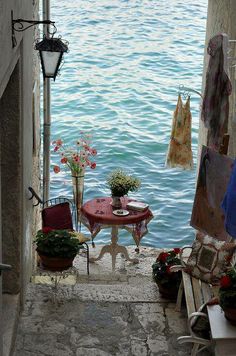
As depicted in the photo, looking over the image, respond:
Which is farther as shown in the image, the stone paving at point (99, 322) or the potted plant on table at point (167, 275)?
the potted plant on table at point (167, 275)

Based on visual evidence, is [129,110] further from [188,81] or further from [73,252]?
[73,252]

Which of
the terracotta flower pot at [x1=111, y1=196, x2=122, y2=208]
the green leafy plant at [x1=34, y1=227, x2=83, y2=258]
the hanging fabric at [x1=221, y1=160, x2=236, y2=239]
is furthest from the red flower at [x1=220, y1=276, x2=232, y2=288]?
the terracotta flower pot at [x1=111, y1=196, x2=122, y2=208]

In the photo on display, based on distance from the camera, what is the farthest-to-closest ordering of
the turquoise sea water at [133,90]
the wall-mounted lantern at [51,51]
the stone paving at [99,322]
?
the turquoise sea water at [133,90], the wall-mounted lantern at [51,51], the stone paving at [99,322]

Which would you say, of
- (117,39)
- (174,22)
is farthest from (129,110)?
(174,22)

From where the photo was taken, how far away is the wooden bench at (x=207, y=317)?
643cm

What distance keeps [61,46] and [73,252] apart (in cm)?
213

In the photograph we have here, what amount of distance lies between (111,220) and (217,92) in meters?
2.94

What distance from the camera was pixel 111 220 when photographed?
33.2ft

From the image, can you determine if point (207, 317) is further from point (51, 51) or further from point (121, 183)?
point (121, 183)

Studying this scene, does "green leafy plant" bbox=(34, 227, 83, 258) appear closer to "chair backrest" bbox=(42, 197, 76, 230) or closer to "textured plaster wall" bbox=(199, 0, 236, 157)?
"chair backrest" bbox=(42, 197, 76, 230)

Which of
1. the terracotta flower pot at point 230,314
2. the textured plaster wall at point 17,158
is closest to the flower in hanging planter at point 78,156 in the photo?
the textured plaster wall at point 17,158

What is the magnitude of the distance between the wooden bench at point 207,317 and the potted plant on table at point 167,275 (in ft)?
0.68

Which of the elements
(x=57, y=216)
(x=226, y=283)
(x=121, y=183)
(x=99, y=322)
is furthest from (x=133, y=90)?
(x=226, y=283)

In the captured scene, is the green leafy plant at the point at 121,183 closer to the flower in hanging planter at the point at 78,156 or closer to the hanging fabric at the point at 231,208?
the flower in hanging planter at the point at 78,156
